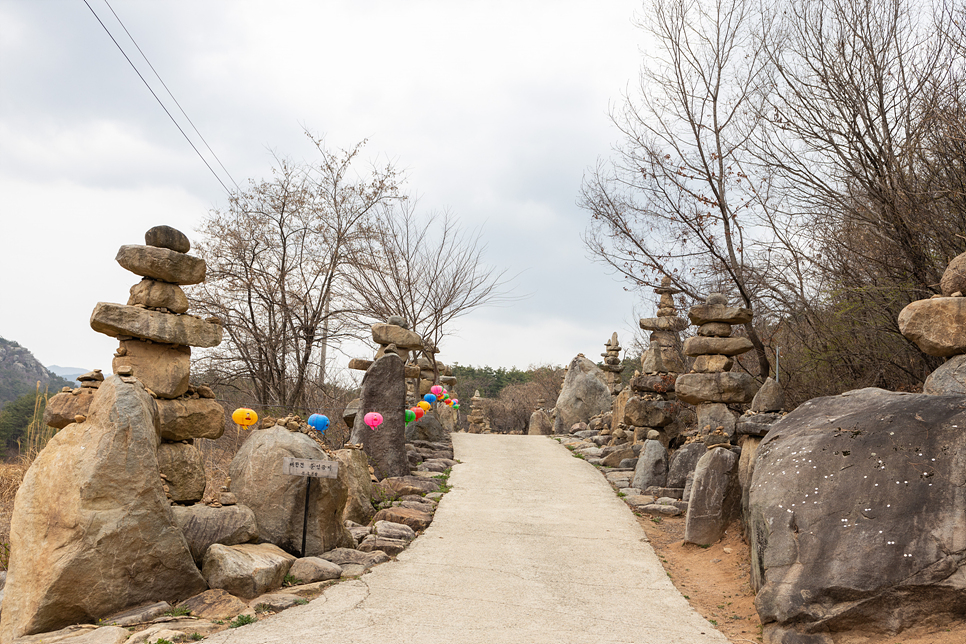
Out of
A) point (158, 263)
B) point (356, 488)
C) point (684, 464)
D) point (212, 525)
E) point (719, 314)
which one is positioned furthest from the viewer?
point (719, 314)

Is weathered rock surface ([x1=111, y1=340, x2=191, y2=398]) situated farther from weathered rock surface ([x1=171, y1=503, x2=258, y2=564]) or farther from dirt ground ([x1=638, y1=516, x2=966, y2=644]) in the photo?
dirt ground ([x1=638, y1=516, x2=966, y2=644])

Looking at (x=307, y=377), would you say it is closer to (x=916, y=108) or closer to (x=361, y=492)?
(x=361, y=492)

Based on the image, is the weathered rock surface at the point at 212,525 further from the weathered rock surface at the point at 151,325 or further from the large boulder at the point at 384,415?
the large boulder at the point at 384,415

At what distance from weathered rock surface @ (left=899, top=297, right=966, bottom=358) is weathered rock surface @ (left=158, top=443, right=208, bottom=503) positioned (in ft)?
22.4

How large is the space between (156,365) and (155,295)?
0.70m

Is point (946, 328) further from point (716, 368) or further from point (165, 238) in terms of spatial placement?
point (165, 238)

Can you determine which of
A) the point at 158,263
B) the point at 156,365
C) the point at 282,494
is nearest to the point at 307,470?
the point at 282,494

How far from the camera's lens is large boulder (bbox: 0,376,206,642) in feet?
15.6

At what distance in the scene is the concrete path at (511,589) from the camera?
4.98m

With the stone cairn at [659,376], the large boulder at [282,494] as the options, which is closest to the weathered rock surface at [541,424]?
the stone cairn at [659,376]

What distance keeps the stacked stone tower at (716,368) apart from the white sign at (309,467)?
249 inches

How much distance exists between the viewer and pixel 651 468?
10.7 metres

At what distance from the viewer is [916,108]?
26.3 feet

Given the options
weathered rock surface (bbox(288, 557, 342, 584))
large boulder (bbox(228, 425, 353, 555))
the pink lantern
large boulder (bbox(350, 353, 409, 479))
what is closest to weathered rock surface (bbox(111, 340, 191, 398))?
large boulder (bbox(228, 425, 353, 555))
